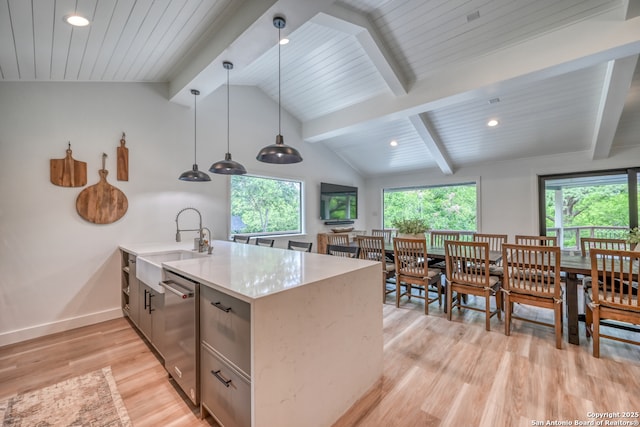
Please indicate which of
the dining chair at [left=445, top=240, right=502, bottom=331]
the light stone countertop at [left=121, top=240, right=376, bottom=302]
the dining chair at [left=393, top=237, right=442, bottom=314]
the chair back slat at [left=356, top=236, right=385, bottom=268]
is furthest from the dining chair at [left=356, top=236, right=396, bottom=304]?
the light stone countertop at [left=121, top=240, right=376, bottom=302]

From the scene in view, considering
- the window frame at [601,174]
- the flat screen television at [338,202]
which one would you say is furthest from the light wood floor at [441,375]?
the flat screen television at [338,202]

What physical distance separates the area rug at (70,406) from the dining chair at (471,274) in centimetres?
324

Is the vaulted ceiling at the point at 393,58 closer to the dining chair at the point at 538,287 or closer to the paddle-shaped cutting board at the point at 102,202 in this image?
the paddle-shaped cutting board at the point at 102,202

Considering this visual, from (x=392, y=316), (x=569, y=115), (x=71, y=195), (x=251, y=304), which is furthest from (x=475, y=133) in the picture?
(x=71, y=195)

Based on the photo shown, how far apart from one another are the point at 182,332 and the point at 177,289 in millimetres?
299

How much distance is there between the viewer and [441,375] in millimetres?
2141

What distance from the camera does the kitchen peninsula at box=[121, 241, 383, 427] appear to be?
1.30m

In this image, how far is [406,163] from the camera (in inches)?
255

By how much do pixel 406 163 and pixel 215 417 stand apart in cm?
609

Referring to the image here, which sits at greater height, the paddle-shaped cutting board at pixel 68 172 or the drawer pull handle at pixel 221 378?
the paddle-shaped cutting board at pixel 68 172

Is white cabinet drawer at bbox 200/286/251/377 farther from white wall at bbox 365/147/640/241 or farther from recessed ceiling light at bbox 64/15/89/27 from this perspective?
white wall at bbox 365/147/640/241

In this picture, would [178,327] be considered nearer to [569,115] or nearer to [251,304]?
[251,304]

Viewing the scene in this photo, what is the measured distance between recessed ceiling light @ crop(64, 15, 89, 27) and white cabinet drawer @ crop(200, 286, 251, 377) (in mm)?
2131

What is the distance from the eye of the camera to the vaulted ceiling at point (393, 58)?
7.25ft
